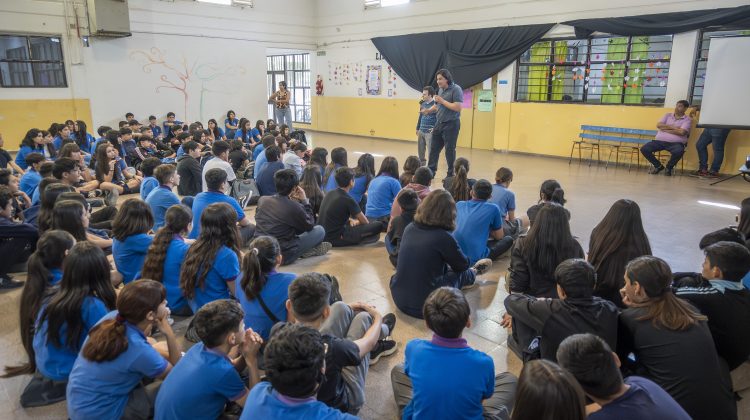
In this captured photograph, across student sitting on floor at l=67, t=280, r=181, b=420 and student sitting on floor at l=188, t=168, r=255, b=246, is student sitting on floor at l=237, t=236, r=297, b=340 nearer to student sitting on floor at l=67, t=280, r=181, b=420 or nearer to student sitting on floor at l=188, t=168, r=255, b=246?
student sitting on floor at l=67, t=280, r=181, b=420

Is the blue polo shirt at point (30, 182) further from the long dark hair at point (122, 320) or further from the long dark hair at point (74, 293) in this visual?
the long dark hair at point (122, 320)

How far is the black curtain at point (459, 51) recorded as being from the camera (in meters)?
10.4

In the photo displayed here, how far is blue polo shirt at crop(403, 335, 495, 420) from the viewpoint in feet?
5.82

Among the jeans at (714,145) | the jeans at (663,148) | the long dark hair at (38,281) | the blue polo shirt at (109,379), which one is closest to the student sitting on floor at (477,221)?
the blue polo shirt at (109,379)

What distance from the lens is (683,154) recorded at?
28.0 ft

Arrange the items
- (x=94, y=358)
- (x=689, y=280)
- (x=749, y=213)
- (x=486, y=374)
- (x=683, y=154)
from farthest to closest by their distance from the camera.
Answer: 1. (x=683, y=154)
2. (x=749, y=213)
3. (x=689, y=280)
4. (x=94, y=358)
5. (x=486, y=374)

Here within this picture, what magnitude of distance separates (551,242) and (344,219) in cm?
239

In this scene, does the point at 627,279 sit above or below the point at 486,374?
above

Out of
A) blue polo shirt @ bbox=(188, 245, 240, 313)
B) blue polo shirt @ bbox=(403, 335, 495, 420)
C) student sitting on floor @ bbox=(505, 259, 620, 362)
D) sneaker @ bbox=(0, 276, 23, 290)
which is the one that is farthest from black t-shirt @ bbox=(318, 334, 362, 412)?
sneaker @ bbox=(0, 276, 23, 290)

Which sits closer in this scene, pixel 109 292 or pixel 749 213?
pixel 109 292

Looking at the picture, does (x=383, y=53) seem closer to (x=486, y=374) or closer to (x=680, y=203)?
(x=680, y=203)

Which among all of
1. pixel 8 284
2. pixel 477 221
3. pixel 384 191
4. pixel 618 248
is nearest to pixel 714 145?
pixel 384 191

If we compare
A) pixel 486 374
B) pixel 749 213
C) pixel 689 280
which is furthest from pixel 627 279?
pixel 749 213

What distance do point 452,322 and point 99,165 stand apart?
19.1 ft
